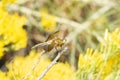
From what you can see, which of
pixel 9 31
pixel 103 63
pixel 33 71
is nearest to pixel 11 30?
pixel 9 31

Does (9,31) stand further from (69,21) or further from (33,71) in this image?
(69,21)

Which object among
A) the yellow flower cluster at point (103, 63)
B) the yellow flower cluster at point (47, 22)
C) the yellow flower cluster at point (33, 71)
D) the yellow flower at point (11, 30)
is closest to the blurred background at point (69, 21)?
the yellow flower cluster at point (47, 22)

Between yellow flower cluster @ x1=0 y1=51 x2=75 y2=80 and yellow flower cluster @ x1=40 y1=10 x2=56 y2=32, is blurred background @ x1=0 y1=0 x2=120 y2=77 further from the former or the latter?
yellow flower cluster @ x1=0 y1=51 x2=75 y2=80

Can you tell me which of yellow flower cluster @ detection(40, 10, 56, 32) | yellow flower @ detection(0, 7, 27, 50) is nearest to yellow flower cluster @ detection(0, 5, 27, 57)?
yellow flower @ detection(0, 7, 27, 50)

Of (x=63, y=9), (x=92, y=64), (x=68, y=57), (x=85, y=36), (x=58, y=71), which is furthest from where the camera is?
(x=63, y=9)

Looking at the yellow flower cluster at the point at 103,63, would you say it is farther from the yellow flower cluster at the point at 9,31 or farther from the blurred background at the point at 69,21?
the blurred background at the point at 69,21

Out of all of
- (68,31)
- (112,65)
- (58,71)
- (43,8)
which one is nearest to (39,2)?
(43,8)

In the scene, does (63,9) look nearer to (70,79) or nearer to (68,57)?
(68,57)
